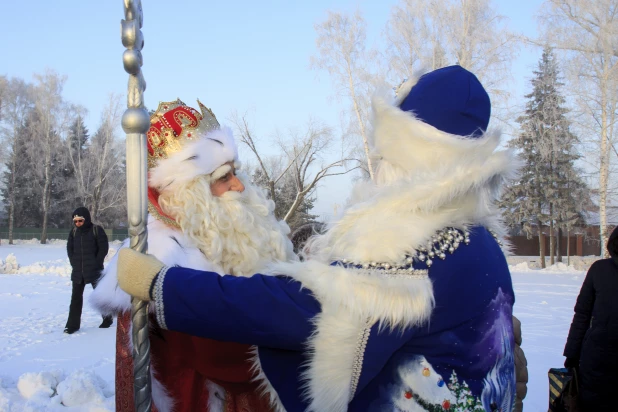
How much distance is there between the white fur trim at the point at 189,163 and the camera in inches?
93.4

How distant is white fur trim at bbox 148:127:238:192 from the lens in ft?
7.78

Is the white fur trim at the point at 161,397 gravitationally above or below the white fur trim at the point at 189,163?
below

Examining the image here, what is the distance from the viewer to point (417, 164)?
1.47 meters

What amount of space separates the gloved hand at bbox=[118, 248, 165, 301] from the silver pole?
112mm

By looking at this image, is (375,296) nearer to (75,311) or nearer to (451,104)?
(451,104)

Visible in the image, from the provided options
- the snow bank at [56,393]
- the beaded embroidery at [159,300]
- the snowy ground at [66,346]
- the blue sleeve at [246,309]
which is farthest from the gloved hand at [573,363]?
the snow bank at [56,393]

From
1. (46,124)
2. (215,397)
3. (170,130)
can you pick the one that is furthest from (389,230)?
(46,124)

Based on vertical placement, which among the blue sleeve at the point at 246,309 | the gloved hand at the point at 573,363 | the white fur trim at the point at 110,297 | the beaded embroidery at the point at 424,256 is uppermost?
the beaded embroidery at the point at 424,256

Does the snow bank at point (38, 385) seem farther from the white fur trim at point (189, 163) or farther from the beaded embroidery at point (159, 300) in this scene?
the beaded embroidery at point (159, 300)

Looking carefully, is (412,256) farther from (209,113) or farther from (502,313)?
(209,113)

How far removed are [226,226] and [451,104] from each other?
1.29 meters

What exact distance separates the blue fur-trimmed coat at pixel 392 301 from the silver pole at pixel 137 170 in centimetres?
24

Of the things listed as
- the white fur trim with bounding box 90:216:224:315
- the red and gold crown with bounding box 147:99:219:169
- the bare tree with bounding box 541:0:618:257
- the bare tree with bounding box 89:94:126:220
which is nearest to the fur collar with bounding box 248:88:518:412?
the white fur trim with bounding box 90:216:224:315

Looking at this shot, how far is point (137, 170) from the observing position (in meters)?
1.56
